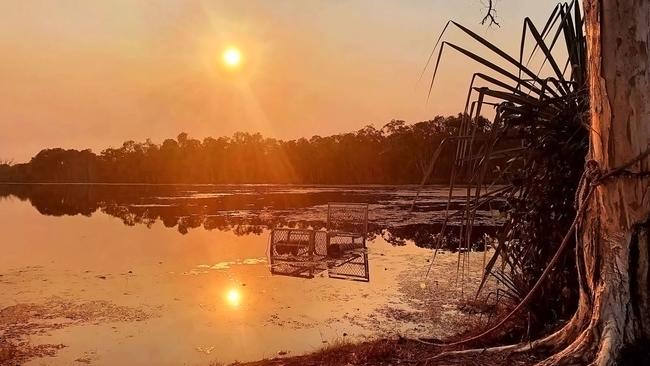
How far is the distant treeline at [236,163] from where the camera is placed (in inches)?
3260

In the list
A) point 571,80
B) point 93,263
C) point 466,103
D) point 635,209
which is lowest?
point 93,263

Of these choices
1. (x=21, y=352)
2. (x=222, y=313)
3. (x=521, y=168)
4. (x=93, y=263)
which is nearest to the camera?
(x=521, y=168)

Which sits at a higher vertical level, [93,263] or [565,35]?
[565,35]

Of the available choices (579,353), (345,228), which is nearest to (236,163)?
(345,228)

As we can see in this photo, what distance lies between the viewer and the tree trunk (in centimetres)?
230

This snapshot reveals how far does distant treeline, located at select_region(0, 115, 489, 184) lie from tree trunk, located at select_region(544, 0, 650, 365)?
72.7 metres

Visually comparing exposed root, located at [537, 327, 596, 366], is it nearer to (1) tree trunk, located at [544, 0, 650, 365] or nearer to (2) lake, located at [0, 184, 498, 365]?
(1) tree trunk, located at [544, 0, 650, 365]

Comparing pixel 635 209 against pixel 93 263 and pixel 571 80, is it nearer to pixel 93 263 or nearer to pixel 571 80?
pixel 571 80

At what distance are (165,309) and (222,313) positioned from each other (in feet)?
3.23

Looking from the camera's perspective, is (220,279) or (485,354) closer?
(485,354)

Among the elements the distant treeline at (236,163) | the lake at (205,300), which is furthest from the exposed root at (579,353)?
the distant treeline at (236,163)

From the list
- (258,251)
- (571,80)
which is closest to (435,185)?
(258,251)

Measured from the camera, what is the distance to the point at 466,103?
263 centimetres

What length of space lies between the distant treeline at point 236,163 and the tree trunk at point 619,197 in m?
72.7
